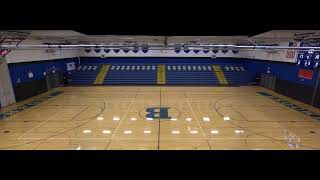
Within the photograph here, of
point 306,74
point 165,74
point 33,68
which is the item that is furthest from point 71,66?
point 306,74

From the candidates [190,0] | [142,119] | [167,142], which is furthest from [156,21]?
[142,119]

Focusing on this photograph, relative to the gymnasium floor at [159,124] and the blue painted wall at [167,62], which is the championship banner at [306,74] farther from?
the gymnasium floor at [159,124]

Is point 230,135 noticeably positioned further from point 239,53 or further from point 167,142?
point 239,53

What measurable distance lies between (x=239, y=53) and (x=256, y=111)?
46.0 ft

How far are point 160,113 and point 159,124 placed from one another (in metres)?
2.12

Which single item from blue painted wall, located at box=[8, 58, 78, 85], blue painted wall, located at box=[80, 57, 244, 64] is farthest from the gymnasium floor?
blue painted wall, located at box=[80, 57, 244, 64]

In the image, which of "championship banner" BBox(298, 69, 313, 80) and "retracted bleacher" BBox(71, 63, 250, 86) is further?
"retracted bleacher" BBox(71, 63, 250, 86)

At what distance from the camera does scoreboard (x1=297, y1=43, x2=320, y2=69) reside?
53.7 feet

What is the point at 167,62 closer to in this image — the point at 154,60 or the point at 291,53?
the point at 154,60

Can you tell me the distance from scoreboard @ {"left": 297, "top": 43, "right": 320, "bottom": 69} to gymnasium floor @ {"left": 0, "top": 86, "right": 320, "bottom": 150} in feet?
9.70

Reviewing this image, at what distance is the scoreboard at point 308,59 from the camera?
1636cm

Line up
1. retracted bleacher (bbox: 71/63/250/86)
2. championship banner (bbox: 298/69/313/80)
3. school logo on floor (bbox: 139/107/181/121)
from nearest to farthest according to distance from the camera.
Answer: school logo on floor (bbox: 139/107/181/121)
championship banner (bbox: 298/69/313/80)
retracted bleacher (bbox: 71/63/250/86)

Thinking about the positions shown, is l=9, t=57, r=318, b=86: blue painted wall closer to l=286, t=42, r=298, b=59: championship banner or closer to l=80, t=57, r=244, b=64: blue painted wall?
l=80, t=57, r=244, b=64: blue painted wall

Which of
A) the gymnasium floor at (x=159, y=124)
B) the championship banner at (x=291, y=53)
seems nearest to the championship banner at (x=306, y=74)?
the championship banner at (x=291, y=53)
